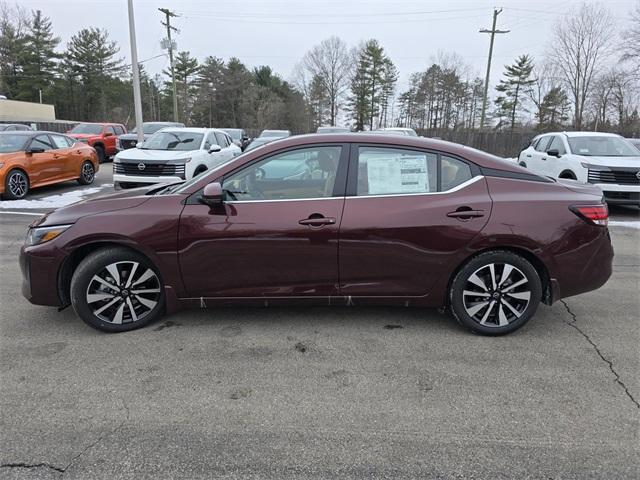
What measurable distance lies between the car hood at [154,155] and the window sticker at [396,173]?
826 centimetres

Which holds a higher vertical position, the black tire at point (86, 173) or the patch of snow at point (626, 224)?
the black tire at point (86, 173)

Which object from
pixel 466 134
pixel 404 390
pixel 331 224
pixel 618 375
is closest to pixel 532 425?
pixel 404 390

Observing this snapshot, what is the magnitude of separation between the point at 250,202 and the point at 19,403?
2.04m

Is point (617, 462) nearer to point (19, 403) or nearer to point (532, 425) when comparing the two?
point (532, 425)

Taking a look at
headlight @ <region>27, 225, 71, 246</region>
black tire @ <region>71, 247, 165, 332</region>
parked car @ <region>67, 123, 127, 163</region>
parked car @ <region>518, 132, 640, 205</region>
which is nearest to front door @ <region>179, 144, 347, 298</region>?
black tire @ <region>71, 247, 165, 332</region>

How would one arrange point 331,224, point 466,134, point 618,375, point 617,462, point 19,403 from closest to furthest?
point 617,462 → point 19,403 → point 618,375 → point 331,224 → point 466,134

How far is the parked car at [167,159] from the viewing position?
11.1 metres

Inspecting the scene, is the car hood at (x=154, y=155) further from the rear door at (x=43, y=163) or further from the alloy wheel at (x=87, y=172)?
the alloy wheel at (x=87, y=172)

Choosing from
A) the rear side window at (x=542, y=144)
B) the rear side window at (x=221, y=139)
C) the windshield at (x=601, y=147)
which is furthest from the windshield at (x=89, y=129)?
the windshield at (x=601, y=147)

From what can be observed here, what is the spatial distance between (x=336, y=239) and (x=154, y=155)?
8.93 metres

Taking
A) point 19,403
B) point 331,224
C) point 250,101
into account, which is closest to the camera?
point 19,403

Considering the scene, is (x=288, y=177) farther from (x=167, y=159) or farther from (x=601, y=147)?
(x=601, y=147)

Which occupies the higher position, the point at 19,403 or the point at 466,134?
the point at 466,134

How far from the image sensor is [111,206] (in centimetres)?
389
